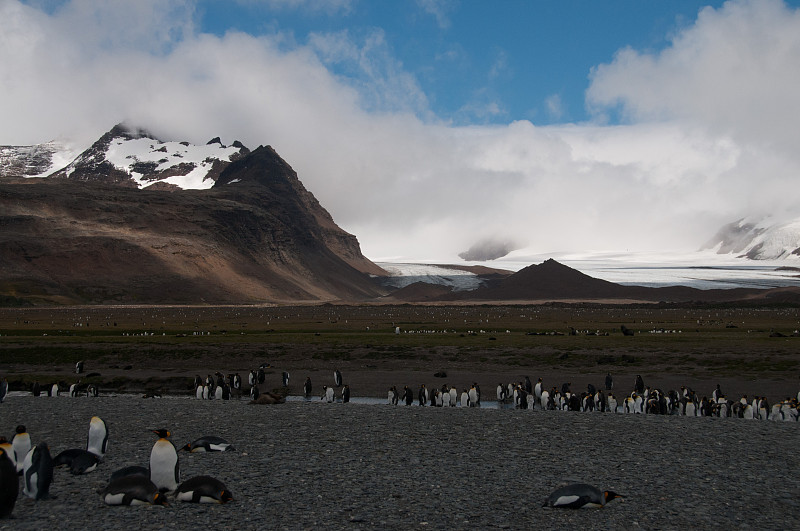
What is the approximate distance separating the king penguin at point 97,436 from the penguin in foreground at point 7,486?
3137 millimetres

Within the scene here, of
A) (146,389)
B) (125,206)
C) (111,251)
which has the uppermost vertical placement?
(125,206)

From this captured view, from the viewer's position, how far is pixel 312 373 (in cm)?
3083

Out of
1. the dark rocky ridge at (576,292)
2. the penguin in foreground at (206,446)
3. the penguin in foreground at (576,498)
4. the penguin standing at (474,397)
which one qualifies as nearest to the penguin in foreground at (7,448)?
the penguin in foreground at (206,446)

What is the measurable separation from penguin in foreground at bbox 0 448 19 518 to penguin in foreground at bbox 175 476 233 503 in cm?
198

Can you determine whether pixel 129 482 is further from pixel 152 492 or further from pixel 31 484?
pixel 31 484

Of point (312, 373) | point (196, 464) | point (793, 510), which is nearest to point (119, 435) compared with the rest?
point (196, 464)

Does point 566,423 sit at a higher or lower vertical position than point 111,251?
lower

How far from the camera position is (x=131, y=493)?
874 cm

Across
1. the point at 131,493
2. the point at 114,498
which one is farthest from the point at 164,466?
the point at 114,498

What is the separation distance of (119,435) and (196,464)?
11.7 feet

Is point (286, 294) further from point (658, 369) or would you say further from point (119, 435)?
point (119, 435)

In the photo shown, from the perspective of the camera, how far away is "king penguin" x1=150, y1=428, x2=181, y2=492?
9.25 meters

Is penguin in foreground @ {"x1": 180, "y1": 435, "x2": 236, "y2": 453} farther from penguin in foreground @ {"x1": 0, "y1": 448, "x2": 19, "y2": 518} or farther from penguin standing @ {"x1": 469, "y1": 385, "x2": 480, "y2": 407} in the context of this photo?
penguin standing @ {"x1": 469, "y1": 385, "x2": 480, "y2": 407}

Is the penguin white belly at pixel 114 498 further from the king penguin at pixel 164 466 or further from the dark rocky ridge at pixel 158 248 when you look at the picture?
the dark rocky ridge at pixel 158 248
